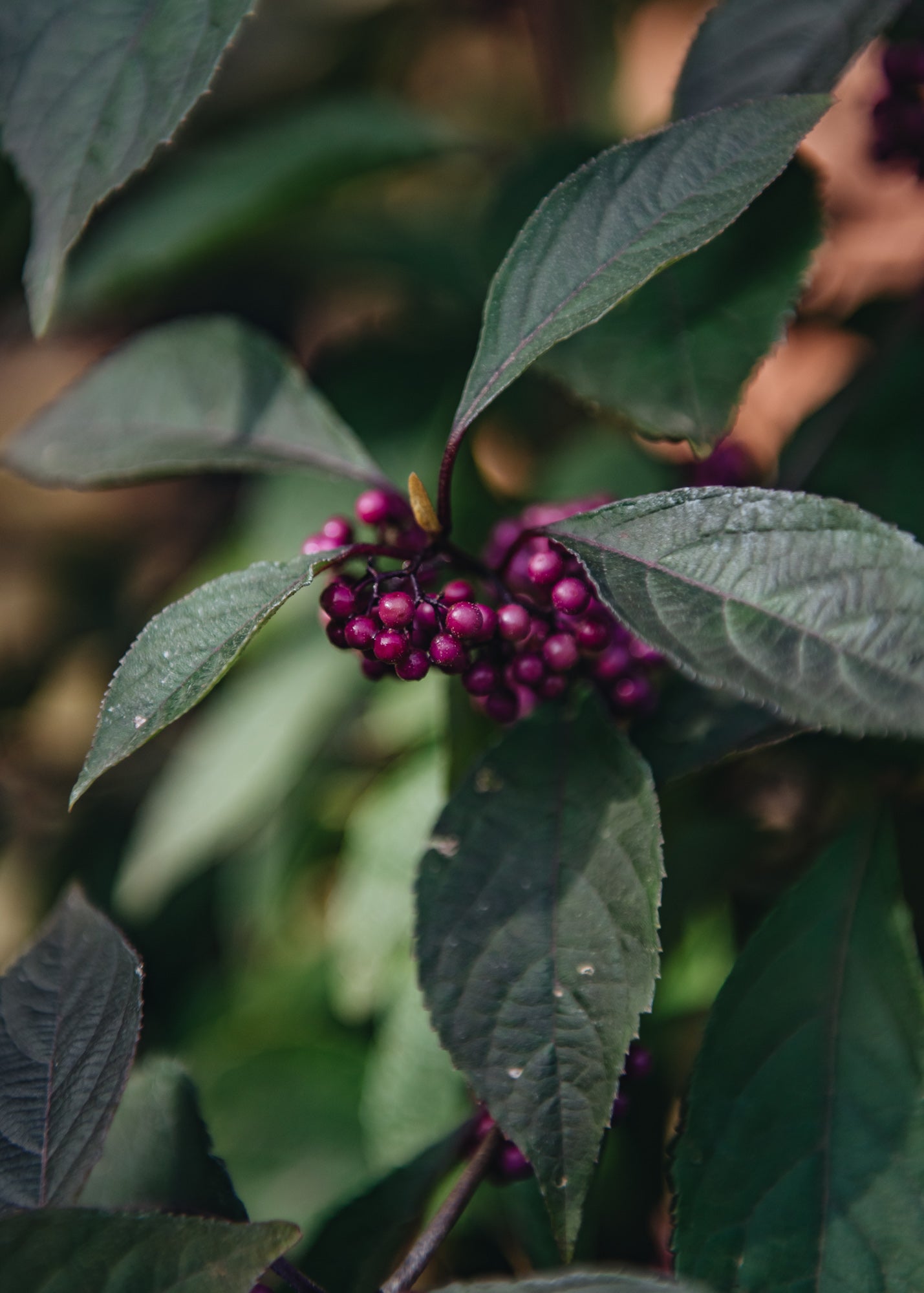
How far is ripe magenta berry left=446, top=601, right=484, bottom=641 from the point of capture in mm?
675

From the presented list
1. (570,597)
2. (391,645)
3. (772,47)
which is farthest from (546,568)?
(772,47)

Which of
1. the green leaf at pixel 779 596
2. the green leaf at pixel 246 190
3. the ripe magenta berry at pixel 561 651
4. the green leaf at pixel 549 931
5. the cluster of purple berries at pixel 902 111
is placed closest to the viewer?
the green leaf at pixel 779 596

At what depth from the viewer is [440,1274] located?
1.32 metres

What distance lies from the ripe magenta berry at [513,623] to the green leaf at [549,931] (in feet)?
0.42

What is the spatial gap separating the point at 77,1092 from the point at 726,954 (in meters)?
0.89

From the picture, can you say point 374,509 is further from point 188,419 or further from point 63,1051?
point 63,1051

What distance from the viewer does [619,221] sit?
0.70m

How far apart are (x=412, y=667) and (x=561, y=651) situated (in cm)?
14

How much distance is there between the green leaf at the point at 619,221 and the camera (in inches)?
26.4

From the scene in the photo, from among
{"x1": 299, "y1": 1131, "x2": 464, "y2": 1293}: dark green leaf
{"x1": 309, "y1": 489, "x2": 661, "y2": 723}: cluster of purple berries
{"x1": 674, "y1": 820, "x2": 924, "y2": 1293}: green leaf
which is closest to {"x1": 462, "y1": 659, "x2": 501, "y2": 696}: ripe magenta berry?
{"x1": 309, "y1": 489, "x2": 661, "y2": 723}: cluster of purple berries

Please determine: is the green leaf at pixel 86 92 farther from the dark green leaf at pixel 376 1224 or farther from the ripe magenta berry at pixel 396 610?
the dark green leaf at pixel 376 1224

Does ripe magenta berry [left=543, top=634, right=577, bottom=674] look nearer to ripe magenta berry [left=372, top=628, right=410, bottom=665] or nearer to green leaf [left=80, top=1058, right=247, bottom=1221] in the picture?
ripe magenta berry [left=372, top=628, right=410, bottom=665]

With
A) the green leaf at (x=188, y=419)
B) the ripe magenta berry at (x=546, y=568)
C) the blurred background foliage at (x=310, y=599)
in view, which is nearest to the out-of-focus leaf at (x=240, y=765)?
the blurred background foliage at (x=310, y=599)

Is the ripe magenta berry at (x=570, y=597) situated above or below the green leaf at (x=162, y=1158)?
above
